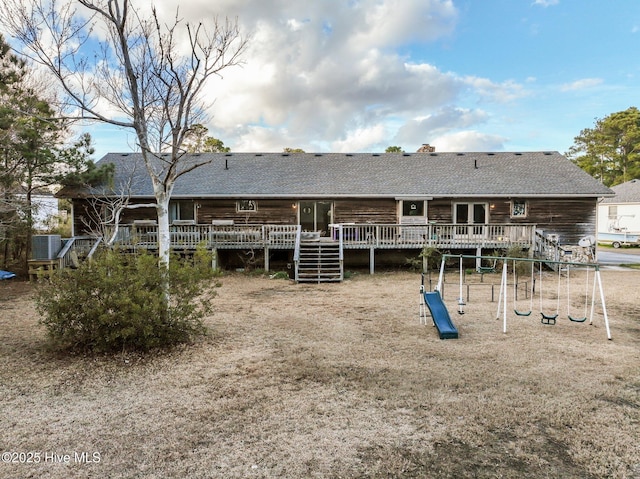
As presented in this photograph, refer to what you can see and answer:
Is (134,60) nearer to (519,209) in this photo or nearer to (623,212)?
(519,209)

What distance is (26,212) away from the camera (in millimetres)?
14172

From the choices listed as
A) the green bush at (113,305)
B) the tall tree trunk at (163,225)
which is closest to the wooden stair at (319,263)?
the tall tree trunk at (163,225)

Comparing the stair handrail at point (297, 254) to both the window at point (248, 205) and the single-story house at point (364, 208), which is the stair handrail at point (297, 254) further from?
the window at point (248, 205)

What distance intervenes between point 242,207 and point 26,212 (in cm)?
791

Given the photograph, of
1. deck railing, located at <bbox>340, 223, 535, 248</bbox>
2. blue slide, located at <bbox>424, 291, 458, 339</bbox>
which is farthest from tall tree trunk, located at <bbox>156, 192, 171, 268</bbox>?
deck railing, located at <bbox>340, 223, 535, 248</bbox>

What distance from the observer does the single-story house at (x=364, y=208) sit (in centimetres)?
1570

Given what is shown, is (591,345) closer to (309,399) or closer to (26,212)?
(309,399)

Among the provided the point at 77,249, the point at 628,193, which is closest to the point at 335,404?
the point at 77,249

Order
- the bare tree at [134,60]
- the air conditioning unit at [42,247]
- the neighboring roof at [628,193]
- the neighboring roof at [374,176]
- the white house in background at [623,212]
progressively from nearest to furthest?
the bare tree at [134,60]
the air conditioning unit at [42,247]
the neighboring roof at [374,176]
the white house in background at [623,212]
the neighboring roof at [628,193]

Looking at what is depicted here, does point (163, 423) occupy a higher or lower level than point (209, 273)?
lower

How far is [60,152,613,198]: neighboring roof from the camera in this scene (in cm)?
1717

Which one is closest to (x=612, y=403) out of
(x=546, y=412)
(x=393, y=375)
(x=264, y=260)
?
(x=546, y=412)

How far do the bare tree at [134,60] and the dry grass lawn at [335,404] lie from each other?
2471 millimetres

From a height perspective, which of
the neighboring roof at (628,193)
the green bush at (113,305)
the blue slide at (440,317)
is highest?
the neighboring roof at (628,193)
